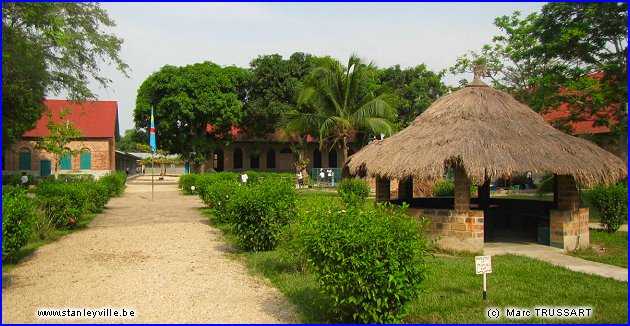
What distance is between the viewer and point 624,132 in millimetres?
16453

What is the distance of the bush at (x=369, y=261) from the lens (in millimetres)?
4613

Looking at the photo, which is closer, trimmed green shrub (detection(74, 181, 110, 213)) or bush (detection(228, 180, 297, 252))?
bush (detection(228, 180, 297, 252))

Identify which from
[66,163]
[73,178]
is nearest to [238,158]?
[66,163]

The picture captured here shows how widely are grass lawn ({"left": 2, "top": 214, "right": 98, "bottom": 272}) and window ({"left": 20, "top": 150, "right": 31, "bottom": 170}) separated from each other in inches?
1007

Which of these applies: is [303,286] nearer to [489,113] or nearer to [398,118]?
[489,113]

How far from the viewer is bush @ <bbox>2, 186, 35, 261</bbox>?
23.1ft

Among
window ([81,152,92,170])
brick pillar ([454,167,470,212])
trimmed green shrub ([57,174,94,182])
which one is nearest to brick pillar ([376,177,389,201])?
brick pillar ([454,167,470,212])

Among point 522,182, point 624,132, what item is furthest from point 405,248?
point 522,182

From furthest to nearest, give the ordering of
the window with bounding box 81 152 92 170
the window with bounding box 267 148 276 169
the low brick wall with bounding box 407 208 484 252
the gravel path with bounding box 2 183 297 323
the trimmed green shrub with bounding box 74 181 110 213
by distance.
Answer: the window with bounding box 267 148 276 169 < the window with bounding box 81 152 92 170 < the trimmed green shrub with bounding box 74 181 110 213 < the low brick wall with bounding box 407 208 484 252 < the gravel path with bounding box 2 183 297 323

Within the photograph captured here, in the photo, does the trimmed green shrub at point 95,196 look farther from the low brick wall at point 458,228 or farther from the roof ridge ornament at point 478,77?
the roof ridge ornament at point 478,77

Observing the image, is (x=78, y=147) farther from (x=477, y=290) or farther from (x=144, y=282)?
(x=477, y=290)

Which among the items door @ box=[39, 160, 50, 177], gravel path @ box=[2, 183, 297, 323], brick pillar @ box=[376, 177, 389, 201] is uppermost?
door @ box=[39, 160, 50, 177]

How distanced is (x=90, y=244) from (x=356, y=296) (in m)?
7.52

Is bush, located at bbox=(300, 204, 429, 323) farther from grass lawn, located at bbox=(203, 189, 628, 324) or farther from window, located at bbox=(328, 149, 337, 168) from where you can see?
window, located at bbox=(328, 149, 337, 168)
